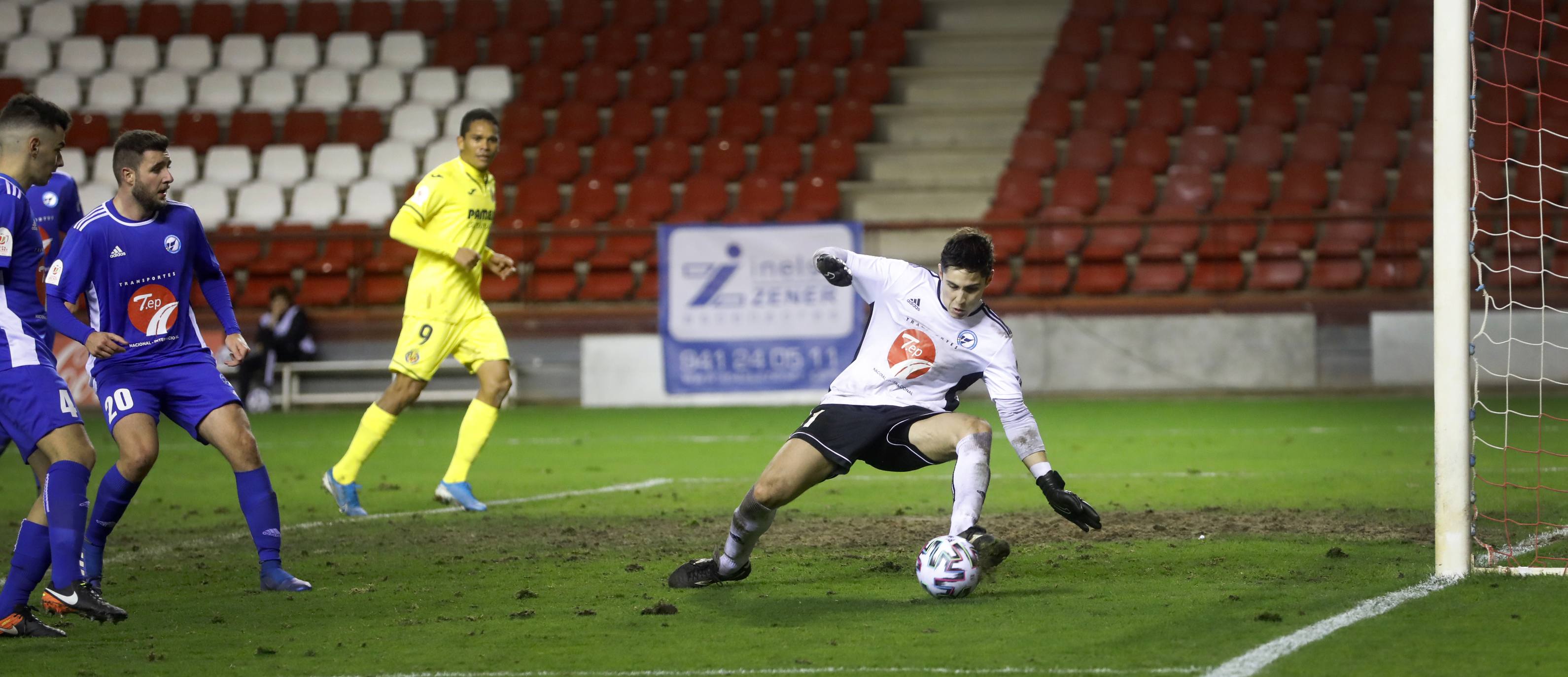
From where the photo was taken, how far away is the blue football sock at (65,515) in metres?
5.29

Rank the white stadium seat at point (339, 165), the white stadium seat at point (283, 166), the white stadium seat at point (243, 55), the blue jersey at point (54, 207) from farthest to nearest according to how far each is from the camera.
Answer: the white stadium seat at point (243, 55), the white stadium seat at point (283, 166), the white stadium seat at point (339, 165), the blue jersey at point (54, 207)

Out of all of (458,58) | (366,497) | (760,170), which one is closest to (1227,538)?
(366,497)

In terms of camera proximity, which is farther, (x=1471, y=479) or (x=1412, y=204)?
(x=1412, y=204)

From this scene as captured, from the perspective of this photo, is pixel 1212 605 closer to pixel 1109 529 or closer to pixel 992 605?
pixel 992 605

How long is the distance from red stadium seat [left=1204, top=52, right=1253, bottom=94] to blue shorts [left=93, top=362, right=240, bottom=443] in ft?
53.3

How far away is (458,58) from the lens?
72.3ft

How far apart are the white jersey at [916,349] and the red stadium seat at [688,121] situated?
14.4 metres

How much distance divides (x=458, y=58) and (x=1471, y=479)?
18.3m

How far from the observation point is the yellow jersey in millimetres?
8703

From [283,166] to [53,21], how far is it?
572 centimetres

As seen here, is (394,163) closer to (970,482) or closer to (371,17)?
(371,17)

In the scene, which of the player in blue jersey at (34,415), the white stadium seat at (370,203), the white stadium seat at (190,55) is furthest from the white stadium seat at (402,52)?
the player in blue jersey at (34,415)

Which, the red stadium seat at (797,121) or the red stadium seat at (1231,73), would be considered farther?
the red stadium seat at (797,121)

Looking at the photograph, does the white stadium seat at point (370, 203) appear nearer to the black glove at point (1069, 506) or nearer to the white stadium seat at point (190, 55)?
the white stadium seat at point (190, 55)
